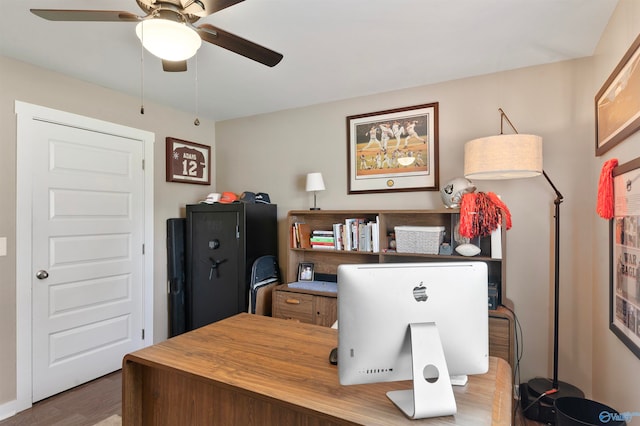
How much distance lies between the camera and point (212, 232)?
3271mm

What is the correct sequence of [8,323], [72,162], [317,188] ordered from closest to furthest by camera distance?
[8,323] → [72,162] → [317,188]

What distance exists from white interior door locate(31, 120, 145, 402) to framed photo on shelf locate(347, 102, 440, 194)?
2.05 metres

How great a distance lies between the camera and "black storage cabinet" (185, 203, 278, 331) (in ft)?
10.2

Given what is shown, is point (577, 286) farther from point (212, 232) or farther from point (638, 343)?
point (212, 232)

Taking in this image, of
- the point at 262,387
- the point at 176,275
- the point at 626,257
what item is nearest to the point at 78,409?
the point at 176,275

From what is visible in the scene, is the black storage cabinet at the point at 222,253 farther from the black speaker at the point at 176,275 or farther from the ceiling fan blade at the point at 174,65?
the ceiling fan blade at the point at 174,65

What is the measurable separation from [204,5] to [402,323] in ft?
4.77

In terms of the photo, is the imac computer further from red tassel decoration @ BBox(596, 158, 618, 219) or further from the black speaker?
the black speaker

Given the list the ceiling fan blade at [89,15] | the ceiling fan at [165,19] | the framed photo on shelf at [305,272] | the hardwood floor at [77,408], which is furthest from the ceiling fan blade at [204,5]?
the hardwood floor at [77,408]

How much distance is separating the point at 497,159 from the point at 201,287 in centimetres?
277

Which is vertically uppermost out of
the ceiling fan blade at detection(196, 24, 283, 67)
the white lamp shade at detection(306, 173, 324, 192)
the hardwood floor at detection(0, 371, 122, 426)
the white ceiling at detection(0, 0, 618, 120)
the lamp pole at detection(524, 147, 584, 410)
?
the white ceiling at detection(0, 0, 618, 120)

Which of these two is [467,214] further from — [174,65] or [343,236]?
[174,65]

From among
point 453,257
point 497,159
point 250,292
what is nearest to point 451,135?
point 497,159

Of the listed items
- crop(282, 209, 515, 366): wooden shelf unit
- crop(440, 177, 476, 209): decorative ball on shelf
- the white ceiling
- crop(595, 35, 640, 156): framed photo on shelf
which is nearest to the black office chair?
crop(282, 209, 515, 366): wooden shelf unit
